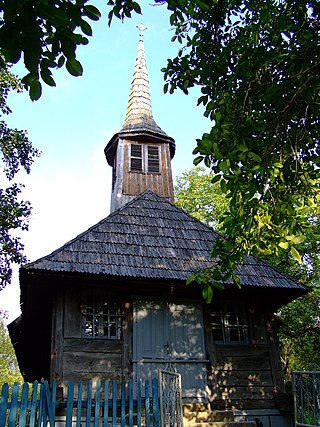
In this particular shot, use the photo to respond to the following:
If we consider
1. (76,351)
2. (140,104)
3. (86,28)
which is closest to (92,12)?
(86,28)

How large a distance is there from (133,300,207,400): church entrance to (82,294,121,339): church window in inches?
16.3

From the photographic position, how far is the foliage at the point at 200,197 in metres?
26.1

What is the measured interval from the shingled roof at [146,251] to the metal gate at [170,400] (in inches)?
99.0

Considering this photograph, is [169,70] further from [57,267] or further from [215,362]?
[215,362]

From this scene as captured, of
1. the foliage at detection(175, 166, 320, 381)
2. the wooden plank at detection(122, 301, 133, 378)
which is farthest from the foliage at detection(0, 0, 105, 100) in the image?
the foliage at detection(175, 166, 320, 381)

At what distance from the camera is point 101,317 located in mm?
9680

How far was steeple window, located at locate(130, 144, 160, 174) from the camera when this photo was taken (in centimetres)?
1494

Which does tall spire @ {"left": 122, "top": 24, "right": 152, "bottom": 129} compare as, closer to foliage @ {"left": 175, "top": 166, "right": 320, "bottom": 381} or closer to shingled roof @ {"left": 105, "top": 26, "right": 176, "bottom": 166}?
shingled roof @ {"left": 105, "top": 26, "right": 176, "bottom": 166}

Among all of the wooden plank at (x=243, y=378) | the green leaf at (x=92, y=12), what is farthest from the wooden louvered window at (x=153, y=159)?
the green leaf at (x=92, y=12)

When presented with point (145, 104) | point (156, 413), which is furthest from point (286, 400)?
point (145, 104)

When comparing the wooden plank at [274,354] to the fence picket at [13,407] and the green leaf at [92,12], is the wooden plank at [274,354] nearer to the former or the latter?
the fence picket at [13,407]

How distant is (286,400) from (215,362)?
5.47ft

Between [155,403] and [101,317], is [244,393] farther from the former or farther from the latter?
[155,403]

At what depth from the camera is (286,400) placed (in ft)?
31.3
